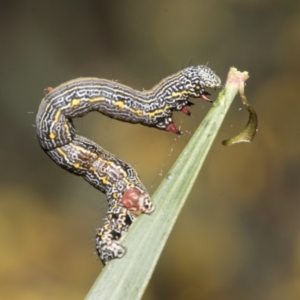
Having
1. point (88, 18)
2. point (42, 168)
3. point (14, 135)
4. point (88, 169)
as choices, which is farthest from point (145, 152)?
point (88, 169)

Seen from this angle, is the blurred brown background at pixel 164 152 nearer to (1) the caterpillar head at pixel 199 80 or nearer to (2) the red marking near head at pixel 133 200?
(2) the red marking near head at pixel 133 200

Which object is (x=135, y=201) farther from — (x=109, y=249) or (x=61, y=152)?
(x=61, y=152)

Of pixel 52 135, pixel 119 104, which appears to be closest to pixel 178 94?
pixel 119 104

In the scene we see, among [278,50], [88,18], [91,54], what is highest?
[278,50]

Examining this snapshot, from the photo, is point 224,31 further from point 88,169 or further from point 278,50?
point 88,169

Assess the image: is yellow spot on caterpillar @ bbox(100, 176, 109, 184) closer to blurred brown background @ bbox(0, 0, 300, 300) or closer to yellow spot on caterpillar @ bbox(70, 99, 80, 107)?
yellow spot on caterpillar @ bbox(70, 99, 80, 107)

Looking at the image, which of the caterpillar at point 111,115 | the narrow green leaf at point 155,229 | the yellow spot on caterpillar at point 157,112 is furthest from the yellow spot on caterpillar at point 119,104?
the narrow green leaf at point 155,229

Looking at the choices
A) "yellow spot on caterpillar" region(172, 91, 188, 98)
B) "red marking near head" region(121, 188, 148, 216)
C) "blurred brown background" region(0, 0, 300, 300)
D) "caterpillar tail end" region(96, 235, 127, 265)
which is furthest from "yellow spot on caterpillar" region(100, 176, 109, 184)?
"blurred brown background" region(0, 0, 300, 300)

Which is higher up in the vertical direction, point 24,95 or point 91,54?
point 91,54
